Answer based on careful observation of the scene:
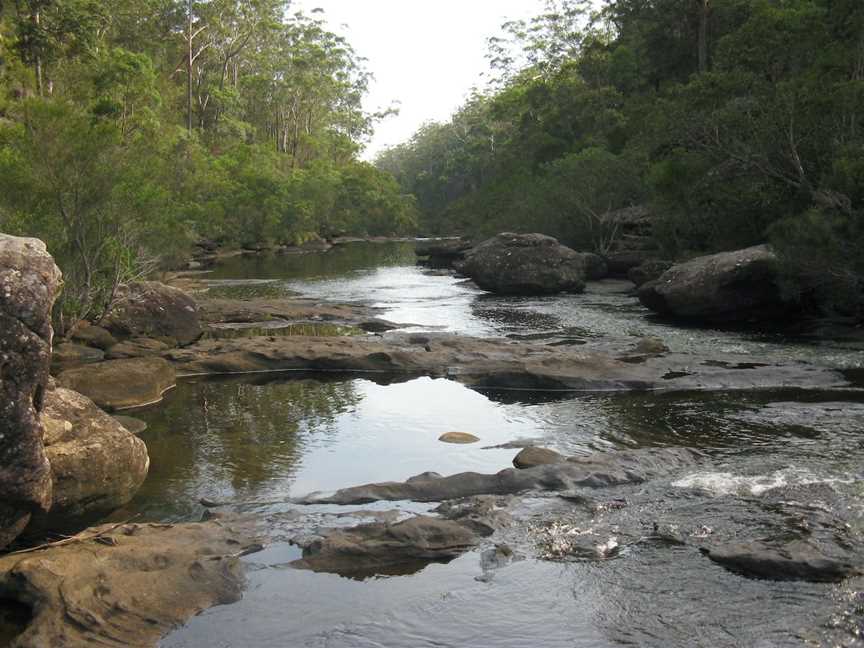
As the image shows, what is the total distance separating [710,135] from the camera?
26531 millimetres

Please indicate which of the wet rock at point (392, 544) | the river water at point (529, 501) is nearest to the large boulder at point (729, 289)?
the river water at point (529, 501)

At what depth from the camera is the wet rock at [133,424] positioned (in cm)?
1377

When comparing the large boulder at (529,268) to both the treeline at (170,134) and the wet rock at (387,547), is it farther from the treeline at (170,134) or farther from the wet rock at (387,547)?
the wet rock at (387,547)

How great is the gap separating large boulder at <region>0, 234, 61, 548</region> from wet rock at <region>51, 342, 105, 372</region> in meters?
9.83

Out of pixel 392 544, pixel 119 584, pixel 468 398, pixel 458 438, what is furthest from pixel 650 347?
pixel 119 584

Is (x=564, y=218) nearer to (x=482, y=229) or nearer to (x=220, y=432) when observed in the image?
(x=482, y=229)

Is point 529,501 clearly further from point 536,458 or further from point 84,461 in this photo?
point 84,461

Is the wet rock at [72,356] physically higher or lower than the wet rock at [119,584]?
higher

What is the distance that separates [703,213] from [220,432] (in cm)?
2234

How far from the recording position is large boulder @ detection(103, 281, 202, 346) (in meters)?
21.1

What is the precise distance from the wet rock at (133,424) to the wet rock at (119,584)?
500cm

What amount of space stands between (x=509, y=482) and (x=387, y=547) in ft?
7.86

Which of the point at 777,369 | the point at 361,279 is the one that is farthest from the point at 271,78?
the point at 777,369

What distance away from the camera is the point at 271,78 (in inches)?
3273
